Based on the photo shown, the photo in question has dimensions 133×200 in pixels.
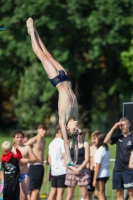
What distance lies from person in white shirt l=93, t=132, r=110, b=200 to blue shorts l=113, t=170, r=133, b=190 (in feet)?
1.95

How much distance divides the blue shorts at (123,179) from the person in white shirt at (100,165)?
595 millimetres

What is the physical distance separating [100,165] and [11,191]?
2098 millimetres

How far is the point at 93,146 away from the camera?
13289 mm

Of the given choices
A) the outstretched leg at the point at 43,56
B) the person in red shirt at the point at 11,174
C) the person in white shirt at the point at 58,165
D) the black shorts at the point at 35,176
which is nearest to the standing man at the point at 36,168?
the black shorts at the point at 35,176

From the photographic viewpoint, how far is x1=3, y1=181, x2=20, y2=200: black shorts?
11539mm

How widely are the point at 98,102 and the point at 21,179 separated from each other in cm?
3482

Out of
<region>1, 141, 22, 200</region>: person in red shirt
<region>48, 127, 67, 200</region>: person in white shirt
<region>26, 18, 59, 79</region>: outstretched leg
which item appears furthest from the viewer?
<region>48, 127, 67, 200</region>: person in white shirt

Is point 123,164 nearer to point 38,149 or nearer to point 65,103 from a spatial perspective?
point 38,149

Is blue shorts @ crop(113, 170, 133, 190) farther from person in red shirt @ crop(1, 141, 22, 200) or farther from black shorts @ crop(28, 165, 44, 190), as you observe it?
person in red shirt @ crop(1, 141, 22, 200)

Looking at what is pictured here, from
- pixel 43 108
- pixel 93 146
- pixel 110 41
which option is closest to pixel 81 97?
pixel 43 108

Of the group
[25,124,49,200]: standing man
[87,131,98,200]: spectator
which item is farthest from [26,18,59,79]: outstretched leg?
[87,131,98,200]: spectator

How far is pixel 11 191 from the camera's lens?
1153cm

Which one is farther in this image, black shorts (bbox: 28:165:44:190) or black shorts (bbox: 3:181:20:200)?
black shorts (bbox: 28:165:44:190)

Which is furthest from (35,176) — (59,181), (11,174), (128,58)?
(128,58)
